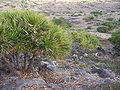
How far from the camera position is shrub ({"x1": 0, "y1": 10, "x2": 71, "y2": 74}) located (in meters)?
10.4

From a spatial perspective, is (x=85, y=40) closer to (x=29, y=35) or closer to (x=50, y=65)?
(x=50, y=65)

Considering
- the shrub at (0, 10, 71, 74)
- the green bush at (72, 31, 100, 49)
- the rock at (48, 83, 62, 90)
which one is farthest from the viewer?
the green bush at (72, 31, 100, 49)

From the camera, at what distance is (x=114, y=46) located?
20984mm

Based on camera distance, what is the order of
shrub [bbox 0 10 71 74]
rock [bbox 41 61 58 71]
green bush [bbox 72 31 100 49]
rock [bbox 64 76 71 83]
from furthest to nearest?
green bush [bbox 72 31 100 49] → rock [bbox 41 61 58 71] → rock [bbox 64 76 71 83] → shrub [bbox 0 10 71 74]

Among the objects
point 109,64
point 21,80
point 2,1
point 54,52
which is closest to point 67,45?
point 54,52

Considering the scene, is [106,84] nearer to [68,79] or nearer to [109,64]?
[68,79]

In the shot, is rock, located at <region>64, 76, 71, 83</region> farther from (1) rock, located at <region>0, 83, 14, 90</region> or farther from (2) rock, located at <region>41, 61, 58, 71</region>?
(1) rock, located at <region>0, 83, 14, 90</region>

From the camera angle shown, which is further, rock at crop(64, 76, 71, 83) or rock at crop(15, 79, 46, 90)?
rock at crop(64, 76, 71, 83)

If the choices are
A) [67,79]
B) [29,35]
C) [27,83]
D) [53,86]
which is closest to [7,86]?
[27,83]

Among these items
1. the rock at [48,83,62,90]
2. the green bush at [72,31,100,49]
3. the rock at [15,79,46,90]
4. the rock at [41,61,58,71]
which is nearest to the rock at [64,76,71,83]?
the rock at [48,83,62,90]

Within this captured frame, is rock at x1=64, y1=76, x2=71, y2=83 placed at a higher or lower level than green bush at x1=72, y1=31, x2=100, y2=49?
higher

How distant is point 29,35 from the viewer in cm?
1059

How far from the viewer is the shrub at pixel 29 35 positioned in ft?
34.2

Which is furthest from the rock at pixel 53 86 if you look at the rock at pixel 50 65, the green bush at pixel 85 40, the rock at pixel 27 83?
the green bush at pixel 85 40
